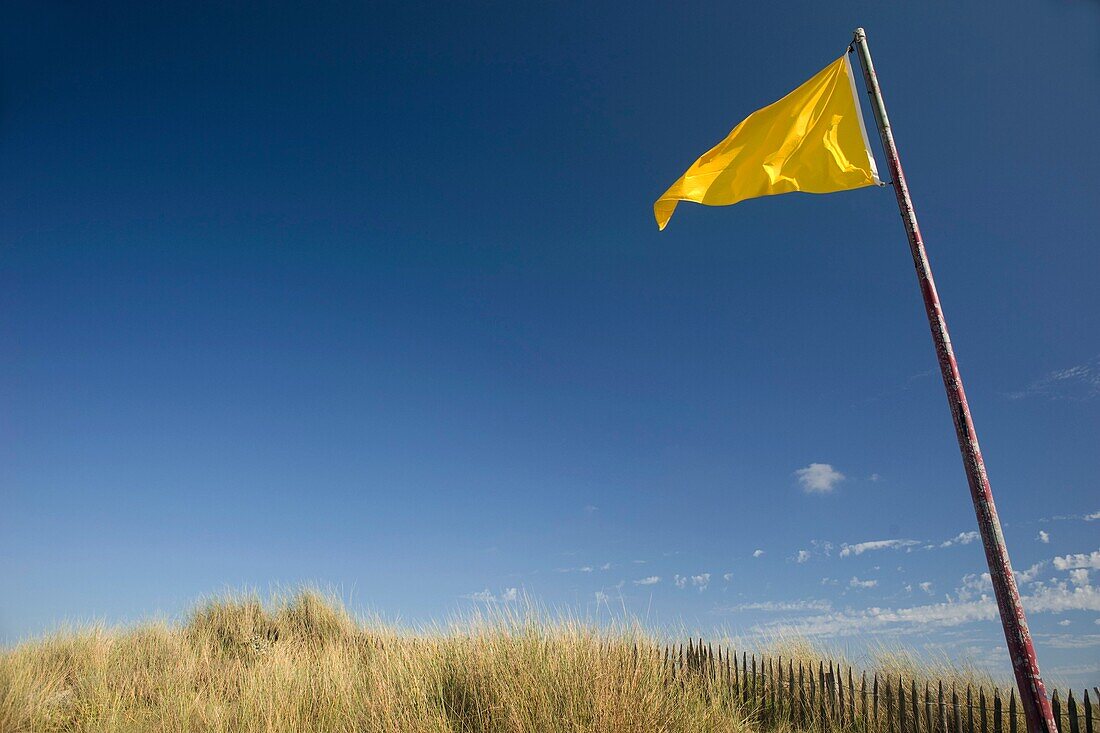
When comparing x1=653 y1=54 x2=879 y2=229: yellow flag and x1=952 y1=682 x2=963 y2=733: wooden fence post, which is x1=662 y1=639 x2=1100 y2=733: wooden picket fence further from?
x1=653 y1=54 x2=879 y2=229: yellow flag

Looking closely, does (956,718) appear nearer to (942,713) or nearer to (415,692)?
(942,713)

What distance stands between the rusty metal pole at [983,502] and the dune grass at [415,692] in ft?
10.4

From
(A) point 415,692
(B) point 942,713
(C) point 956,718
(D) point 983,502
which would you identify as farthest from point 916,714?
(A) point 415,692

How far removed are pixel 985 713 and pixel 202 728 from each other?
8.52 meters

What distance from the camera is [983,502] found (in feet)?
17.5

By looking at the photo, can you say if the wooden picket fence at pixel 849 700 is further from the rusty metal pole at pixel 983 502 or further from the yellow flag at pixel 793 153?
the yellow flag at pixel 793 153

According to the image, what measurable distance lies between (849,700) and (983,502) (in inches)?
189

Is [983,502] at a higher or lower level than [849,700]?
higher

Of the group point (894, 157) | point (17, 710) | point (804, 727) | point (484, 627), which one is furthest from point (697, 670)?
point (17, 710)

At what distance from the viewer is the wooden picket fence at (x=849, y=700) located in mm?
7645

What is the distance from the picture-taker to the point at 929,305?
590 cm

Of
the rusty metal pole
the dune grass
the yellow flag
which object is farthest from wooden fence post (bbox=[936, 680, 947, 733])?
the yellow flag

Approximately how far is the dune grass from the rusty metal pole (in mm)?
3174

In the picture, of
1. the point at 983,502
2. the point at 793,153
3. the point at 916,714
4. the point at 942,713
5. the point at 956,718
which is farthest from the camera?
the point at 916,714
